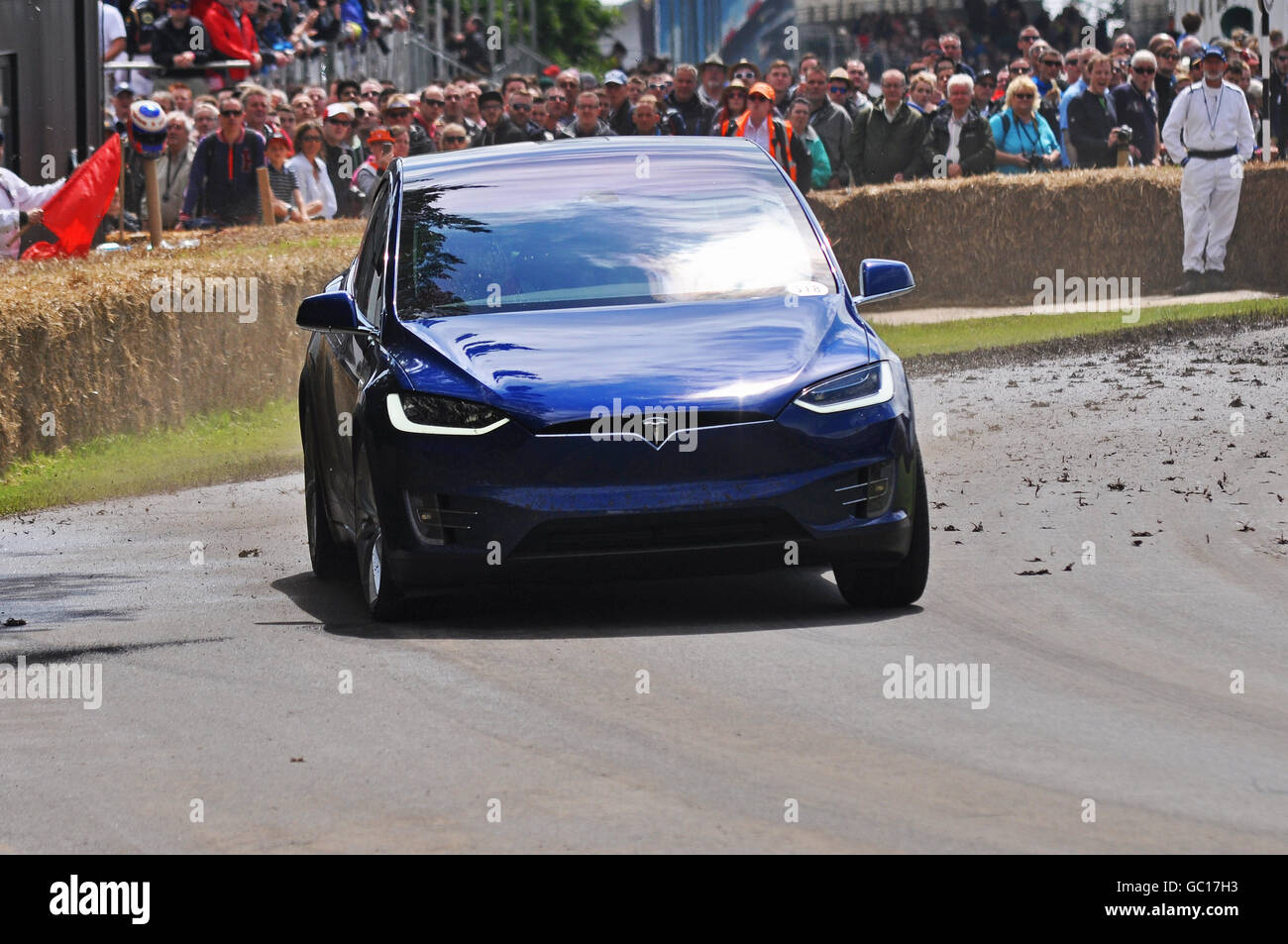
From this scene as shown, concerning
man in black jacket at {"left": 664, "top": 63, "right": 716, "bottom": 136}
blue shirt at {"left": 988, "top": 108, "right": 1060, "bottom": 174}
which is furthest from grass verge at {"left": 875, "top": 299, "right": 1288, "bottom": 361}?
man in black jacket at {"left": 664, "top": 63, "right": 716, "bottom": 136}

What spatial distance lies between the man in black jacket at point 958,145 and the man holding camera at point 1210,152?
6.13 feet

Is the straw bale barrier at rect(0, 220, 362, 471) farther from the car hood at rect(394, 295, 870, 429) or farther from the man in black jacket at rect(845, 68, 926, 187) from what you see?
the man in black jacket at rect(845, 68, 926, 187)

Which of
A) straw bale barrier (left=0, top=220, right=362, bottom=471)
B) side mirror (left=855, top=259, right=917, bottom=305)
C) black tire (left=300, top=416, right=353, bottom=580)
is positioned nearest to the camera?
side mirror (left=855, top=259, right=917, bottom=305)

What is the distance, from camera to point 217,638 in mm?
8836

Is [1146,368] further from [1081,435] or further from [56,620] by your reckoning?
[56,620]

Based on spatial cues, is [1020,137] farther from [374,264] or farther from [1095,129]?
[374,264]

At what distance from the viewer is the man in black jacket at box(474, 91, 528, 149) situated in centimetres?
2309

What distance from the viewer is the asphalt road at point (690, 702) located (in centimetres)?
583

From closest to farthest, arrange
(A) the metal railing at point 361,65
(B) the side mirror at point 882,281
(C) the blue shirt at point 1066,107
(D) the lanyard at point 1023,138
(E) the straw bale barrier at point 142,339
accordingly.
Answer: (B) the side mirror at point 882,281, (E) the straw bale barrier at point 142,339, (D) the lanyard at point 1023,138, (C) the blue shirt at point 1066,107, (A) the metal railing at point 361,65

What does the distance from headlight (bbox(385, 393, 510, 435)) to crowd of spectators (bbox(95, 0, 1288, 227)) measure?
44.1 feet

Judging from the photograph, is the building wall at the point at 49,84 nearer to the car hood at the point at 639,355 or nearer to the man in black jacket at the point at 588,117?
the man in black jacket at the point at 588,117

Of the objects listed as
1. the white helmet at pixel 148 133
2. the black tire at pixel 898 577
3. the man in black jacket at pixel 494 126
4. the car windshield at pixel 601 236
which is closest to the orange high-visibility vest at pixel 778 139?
the man in black jacket at pixel 494 126
